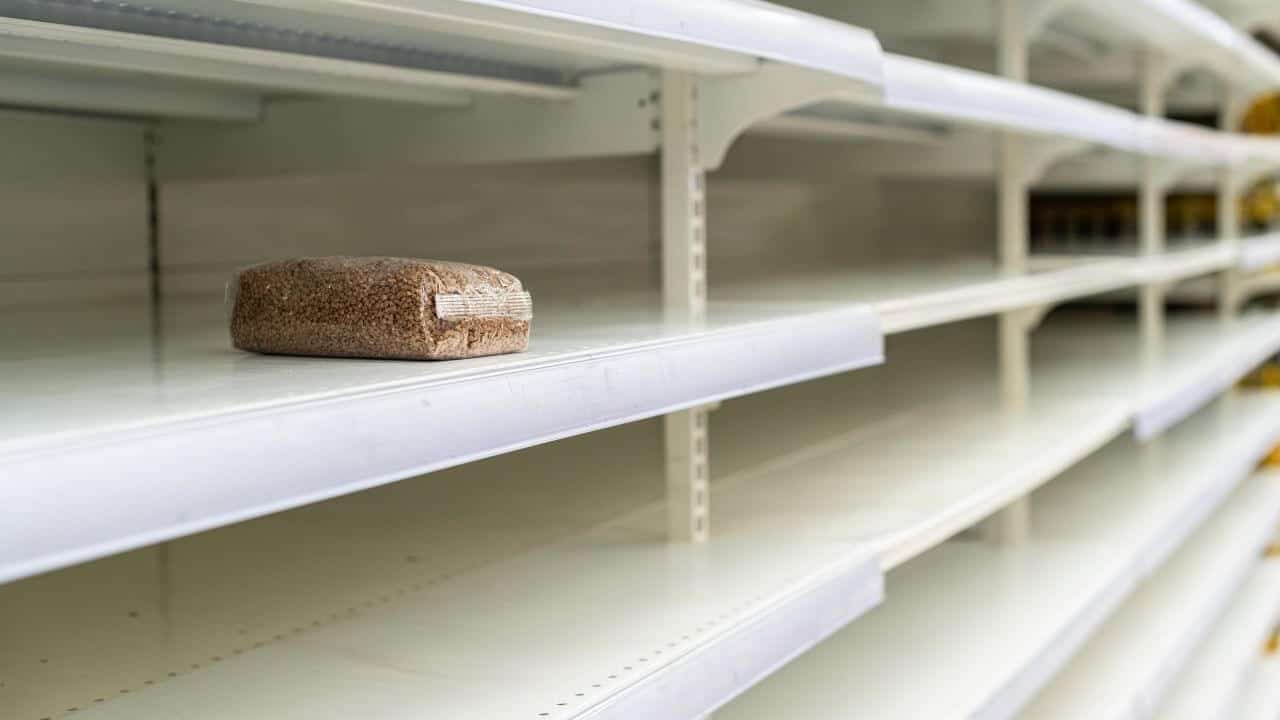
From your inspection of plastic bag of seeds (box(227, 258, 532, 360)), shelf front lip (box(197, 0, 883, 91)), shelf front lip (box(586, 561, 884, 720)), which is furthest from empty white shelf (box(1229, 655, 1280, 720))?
plastic bag of seeds (box(227, 258, 532, 360))

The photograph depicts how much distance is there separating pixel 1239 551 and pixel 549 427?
3100mm

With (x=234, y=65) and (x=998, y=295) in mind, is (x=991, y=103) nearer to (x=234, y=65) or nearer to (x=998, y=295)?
(x=998, y=295)

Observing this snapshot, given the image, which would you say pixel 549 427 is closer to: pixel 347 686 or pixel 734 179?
→ pixel 347 686

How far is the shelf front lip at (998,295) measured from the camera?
1802 millimetres

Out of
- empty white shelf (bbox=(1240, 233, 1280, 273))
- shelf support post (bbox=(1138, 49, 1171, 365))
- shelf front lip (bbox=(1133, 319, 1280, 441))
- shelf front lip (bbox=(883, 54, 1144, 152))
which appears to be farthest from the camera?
empty white shelf (bbox=(1240, 233, 1280, 273))

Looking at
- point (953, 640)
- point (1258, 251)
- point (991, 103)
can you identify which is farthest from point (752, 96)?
point (1258, 251)

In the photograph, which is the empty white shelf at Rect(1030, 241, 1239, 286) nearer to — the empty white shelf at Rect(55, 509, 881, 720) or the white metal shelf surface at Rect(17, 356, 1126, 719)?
the white metal shelf surface at Rect(17, 356, 1126, 719)

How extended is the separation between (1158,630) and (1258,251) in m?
1.75

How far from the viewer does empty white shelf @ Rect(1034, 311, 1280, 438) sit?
118 inches

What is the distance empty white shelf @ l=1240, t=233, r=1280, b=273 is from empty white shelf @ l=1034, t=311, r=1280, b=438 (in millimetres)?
221

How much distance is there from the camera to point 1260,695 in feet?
10.8

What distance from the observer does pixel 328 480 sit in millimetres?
793

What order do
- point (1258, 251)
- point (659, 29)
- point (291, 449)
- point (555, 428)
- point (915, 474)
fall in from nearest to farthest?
point (291, 449), point (555, 428), point (659, 29), point (915, 474), point (1258, 251)

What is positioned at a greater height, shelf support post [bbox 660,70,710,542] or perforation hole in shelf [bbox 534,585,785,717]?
shelf support post [bbox 660,70,710,542]
